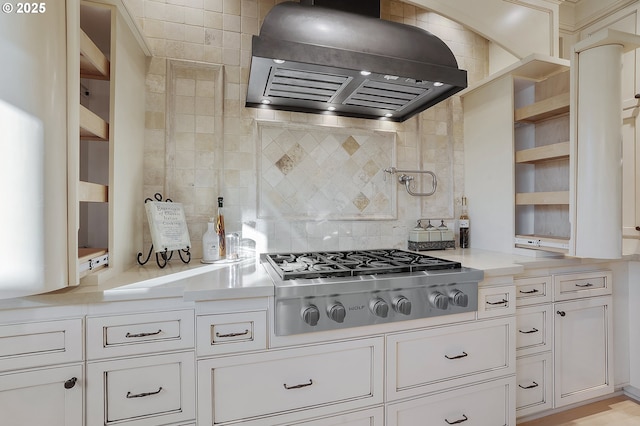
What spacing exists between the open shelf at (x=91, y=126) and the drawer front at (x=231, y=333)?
33.7 inches

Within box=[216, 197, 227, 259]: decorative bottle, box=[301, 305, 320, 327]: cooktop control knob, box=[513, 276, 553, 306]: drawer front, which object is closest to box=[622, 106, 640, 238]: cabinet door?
box=[513, 276, 553, 306]: drawer front

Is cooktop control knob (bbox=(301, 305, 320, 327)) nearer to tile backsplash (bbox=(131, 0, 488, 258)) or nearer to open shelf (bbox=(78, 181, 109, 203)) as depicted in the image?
tile backsplash (bbox=(131, 0, 488, 258))

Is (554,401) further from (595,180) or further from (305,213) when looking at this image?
(305,213)

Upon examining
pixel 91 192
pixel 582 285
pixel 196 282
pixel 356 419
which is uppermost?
pixel 91 192

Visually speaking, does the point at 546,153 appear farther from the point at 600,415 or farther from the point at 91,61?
the point at 91,61

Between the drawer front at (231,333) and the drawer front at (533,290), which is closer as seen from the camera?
the drawer front at (231,333)

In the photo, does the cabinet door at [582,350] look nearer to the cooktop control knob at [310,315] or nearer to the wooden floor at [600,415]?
the wooden floor at [600,415]

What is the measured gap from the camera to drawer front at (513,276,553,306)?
164 cm

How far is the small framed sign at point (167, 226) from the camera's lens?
1516 millimetres

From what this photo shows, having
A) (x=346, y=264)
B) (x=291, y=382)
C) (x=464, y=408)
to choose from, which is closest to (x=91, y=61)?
(x=346, y=264)

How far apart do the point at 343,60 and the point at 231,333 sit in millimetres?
1232

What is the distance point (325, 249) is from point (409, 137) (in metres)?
1.05

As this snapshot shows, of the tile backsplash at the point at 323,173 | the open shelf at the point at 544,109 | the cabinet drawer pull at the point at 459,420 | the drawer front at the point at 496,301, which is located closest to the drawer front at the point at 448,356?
the drawer front at the point at 496,301

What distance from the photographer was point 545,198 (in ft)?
6.03
